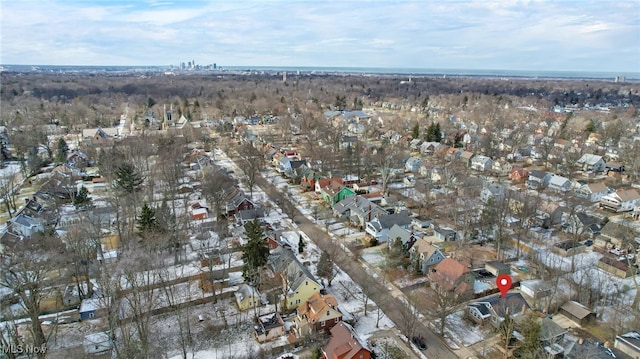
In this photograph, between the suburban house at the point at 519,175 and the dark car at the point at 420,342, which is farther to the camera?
the suburban house at the point at 519,175

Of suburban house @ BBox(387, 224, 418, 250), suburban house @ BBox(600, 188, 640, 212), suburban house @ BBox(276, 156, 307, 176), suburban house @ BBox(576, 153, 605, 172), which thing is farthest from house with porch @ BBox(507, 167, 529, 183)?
suburban house @ BBox(276, 156, 307, 176)

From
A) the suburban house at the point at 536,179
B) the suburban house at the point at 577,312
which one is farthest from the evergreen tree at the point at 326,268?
the suburban house at the point at 536,179

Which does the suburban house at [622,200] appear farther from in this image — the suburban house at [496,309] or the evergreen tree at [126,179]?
the evergreen tree at [126,179]

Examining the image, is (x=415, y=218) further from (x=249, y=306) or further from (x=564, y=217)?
(x=249, y=306)

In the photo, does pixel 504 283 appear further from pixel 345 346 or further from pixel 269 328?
pixel 269 328

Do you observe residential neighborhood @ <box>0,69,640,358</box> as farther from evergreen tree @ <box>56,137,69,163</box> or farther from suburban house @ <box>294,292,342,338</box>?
evergreen tree @ <box>56,137,69,163</box>

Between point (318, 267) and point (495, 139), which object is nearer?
point (318, 267)

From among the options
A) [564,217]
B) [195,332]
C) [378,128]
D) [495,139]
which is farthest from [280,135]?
[195,332]
